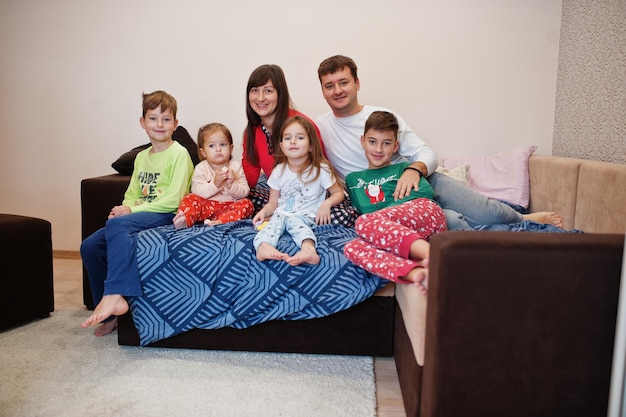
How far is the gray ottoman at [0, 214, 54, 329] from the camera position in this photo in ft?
6.94

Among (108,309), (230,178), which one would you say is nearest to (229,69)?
(230,178)

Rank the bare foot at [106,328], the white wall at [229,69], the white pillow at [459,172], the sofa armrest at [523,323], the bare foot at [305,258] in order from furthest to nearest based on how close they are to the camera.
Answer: the white wall at [229,69] < the white pillow at [459,172] < the bare foot at [106,328] < the bare foot at [305,258] < the sofa armrest at [523,323]

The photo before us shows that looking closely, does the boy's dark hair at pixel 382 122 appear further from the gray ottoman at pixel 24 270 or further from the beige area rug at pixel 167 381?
the gray ottoman at pixel 24 270

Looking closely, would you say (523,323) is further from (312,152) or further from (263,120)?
(263,120)

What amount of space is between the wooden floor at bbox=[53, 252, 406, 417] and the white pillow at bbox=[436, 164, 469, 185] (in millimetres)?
1216

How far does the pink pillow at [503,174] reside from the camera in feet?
8.65

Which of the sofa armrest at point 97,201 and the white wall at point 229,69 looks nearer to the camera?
the sofa armrest at point 97,201

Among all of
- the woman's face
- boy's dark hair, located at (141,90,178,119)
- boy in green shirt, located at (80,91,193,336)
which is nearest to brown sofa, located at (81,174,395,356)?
boy in green shirt, located at (80,91,193,336)

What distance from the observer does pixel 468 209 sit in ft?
7.19

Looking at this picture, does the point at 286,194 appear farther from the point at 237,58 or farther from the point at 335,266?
the point at 237,58

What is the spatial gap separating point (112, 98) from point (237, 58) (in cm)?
87

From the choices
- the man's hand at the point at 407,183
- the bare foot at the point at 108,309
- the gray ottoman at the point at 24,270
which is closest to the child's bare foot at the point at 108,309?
the bare foot at the point at 108,309

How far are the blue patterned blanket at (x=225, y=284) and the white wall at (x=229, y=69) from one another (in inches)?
54.5

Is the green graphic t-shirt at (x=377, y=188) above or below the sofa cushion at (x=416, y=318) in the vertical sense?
above
